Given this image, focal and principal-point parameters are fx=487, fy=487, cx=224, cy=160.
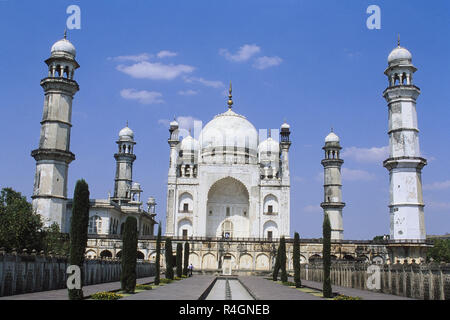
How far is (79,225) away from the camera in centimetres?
1495

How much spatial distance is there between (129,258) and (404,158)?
92.4 ft

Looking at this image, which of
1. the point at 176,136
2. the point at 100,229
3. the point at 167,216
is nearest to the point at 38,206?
the point at 100,229

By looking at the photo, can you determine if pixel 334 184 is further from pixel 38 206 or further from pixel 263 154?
pixel 38 206

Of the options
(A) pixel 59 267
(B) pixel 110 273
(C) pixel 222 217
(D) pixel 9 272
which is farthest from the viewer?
(C) pixel 222 217

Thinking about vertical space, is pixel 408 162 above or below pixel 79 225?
above

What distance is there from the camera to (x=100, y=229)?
4728 centimetres

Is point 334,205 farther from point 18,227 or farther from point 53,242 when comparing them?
point 18,227

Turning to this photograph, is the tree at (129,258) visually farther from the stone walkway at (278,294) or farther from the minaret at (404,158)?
Result: the minaret at (404,158)

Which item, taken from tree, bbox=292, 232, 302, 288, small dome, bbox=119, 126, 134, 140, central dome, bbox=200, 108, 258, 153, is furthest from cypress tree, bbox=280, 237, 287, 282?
small dome, bbox=119, 126, 134, 140

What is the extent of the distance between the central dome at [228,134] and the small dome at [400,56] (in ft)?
57.0

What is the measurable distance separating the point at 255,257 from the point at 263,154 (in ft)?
45.8

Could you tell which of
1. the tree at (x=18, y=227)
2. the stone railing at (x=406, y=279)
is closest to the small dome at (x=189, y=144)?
the tree at (x=18, y=227)

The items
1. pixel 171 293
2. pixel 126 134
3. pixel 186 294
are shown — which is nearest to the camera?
pixel 186 294

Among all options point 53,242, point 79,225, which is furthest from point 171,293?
point 53,242
